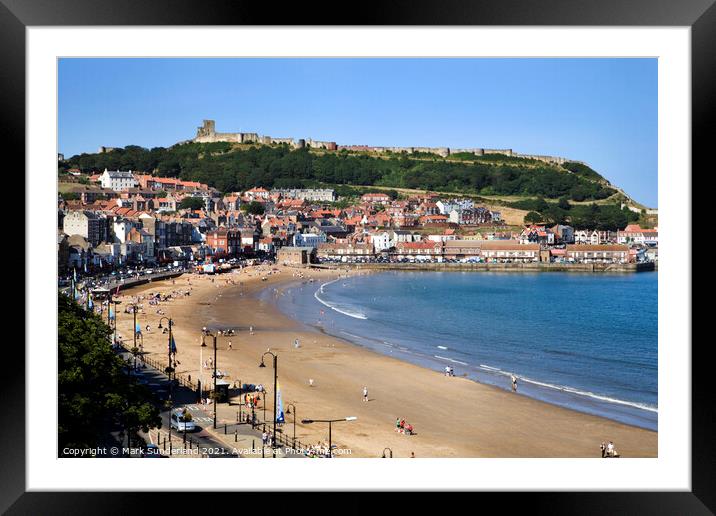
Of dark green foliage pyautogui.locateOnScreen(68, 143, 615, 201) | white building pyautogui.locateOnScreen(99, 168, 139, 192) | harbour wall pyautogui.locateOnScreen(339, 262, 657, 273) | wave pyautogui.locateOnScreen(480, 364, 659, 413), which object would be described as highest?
dark green foliage pyautogui.locateOnScreen(68, 143, 615, 201)

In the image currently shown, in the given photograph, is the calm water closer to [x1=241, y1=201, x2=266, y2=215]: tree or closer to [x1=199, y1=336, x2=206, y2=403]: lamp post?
[x1=199, y1=336, x2=206, y2=403]: lamp post

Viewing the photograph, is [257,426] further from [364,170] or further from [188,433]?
[364,170]

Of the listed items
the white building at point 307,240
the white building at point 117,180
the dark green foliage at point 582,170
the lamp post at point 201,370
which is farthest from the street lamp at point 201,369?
the dark green foliage at point 582,170

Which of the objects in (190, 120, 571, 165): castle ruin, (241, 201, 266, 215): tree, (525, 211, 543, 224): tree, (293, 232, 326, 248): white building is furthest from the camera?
(190, 120, 571, 165): castle ruin

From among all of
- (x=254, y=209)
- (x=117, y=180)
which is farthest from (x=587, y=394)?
(x=254, y=209)

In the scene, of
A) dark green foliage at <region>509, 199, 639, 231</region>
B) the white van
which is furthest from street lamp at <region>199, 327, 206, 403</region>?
dark green foliage at <region>509, 199, 639, 231</region>
